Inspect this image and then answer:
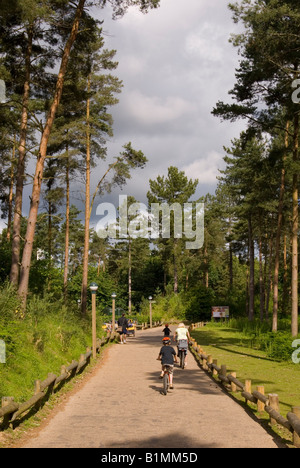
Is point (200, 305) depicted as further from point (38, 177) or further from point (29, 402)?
point (29, 402)

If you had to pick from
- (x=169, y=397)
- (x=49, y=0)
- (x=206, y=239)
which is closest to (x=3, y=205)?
(x=49, y=0)

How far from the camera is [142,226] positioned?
7325 cm

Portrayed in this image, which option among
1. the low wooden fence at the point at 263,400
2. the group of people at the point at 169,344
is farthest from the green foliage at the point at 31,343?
the low wooden fence at the point at 263,400

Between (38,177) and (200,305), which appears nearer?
(38,177)

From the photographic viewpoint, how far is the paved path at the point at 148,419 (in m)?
7.32

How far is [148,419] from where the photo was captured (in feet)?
29.5

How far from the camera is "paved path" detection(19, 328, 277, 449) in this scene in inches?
288

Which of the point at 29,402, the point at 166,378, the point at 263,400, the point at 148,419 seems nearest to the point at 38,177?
the point at 166,378

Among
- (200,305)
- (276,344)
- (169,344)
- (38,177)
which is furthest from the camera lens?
(200,305)

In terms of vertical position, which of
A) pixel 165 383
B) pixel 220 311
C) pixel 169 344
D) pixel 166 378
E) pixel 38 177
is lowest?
pixel 220 311

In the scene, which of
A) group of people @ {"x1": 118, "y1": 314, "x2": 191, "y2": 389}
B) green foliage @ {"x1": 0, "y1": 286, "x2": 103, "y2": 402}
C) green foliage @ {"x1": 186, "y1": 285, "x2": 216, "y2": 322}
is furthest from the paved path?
green foliage @ {"x1": 186, "y1": 285, "x2": 216, "y2": 322}

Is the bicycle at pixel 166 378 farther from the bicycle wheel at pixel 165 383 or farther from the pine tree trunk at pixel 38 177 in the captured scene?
the pine tree trunk at pixel 38 177

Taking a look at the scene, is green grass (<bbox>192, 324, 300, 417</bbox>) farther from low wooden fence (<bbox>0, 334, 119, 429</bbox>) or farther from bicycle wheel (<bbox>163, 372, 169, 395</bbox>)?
low wooden fence (<bbox>0, 334, 119, 429</bbox>)

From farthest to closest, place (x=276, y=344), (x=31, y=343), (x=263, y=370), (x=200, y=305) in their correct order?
1. (x=200, y=305)
2. (x=276, y=344)
3. (x=263, y=370)
4. (x=31, y=343)
